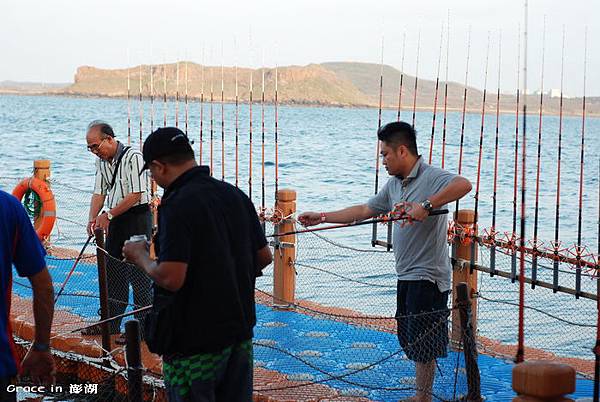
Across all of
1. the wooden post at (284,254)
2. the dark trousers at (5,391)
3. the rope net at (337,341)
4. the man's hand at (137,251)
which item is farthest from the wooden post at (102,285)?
the dark trousers at (5,391)

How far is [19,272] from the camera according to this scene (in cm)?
342

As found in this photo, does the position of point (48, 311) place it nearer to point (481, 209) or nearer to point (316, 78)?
point (481, 209)

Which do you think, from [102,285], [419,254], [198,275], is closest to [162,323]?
[198,275]

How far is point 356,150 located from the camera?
39.3m

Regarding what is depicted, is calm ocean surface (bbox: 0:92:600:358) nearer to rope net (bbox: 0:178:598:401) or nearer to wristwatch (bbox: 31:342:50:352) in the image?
rope net (bbox: 0:178:598:401)

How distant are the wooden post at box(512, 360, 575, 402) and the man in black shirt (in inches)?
42.1

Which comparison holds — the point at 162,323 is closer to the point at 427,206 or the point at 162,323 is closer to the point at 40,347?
the point at 40,347

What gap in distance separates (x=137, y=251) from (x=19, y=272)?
46 cm

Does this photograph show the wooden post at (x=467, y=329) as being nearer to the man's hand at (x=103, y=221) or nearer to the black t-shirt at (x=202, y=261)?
the black t-shirt at (x=202, y=261)

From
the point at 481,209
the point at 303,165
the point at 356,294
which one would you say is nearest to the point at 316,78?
the point at 303,165

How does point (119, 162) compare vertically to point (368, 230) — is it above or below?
above

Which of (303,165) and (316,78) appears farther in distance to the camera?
(316,78)

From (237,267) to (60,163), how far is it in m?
26.0

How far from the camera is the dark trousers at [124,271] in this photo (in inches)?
258
